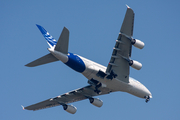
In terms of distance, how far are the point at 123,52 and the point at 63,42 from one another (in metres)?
7.09

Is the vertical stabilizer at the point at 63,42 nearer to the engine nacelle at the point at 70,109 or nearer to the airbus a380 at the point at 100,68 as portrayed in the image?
the airbus a380 at the point at 100,68

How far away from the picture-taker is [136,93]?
3816 cm

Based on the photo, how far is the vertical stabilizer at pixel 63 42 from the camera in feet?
Answer: 92.3

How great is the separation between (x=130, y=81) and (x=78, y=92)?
730cm

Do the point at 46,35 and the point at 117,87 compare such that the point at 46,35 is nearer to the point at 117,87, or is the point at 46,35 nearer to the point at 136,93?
the point at 117,87

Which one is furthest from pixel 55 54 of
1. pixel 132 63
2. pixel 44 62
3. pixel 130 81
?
pixel 130 81

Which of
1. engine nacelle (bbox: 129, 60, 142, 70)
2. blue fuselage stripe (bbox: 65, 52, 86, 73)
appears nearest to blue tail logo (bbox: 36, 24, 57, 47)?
blue fuselage stripe (bbox: 65, 52, 86, 73)

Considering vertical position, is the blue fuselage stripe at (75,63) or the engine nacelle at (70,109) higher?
the blue fuselage stripe at (75,63)

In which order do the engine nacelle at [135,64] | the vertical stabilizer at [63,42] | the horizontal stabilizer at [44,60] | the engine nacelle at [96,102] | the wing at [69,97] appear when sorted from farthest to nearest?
the engine nacelle at [96,102]
the wing at [69,97]
the engine nacelle at [135,64]
the horizontal stabilizer at [44,60]
the vertical stabilizer at [63,42]

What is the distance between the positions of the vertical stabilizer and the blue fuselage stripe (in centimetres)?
113

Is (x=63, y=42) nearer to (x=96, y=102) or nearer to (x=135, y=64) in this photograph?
(x=135, y=64)

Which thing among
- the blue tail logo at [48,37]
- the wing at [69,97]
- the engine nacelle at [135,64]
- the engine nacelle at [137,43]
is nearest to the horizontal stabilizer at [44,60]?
the blue tail logo at [48,37]

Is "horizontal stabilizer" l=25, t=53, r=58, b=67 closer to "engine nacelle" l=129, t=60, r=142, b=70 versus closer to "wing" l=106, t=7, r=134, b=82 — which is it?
"wing" l=106, t=7, r=134, b=82

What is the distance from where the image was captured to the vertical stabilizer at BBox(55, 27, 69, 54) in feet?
92.3
